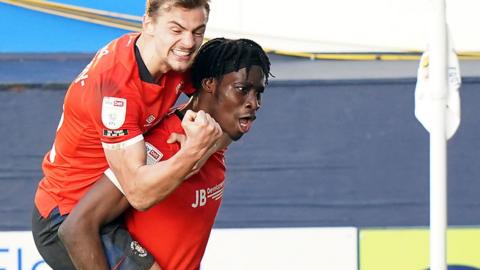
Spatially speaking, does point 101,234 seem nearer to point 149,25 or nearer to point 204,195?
point 204,195

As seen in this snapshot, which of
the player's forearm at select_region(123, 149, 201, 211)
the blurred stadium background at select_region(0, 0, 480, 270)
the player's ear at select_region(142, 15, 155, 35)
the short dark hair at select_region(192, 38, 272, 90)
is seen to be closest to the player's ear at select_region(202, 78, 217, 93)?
the short dark hair at select_region(192, 38, 272, 90)

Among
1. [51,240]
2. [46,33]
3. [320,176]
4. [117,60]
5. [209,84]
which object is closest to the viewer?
[117,60]

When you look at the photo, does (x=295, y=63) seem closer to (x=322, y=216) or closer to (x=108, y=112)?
(x=322, y=216)

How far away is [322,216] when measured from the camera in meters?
5.23

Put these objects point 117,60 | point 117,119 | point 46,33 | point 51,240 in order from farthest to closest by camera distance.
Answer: point 46,33 < point 51,240 < point 117,60 < point 117,119

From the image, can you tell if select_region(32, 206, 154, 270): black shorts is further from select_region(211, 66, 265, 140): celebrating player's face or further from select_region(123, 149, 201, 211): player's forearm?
select_region(211, 66, 265, 140): celebrating player's face

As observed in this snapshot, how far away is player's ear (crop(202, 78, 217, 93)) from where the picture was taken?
3635 mm

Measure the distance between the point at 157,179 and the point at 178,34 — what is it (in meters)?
0.46

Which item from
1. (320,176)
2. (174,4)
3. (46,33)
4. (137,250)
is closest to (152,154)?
(137,250)

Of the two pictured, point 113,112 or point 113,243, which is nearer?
point 113,112

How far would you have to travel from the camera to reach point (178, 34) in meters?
3.45

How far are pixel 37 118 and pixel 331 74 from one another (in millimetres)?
1358

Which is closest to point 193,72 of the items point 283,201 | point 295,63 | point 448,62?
point 448,62

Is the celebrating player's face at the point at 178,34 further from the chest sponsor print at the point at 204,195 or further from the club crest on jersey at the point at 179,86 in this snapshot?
the chest sponsor print at the point at 204,195
